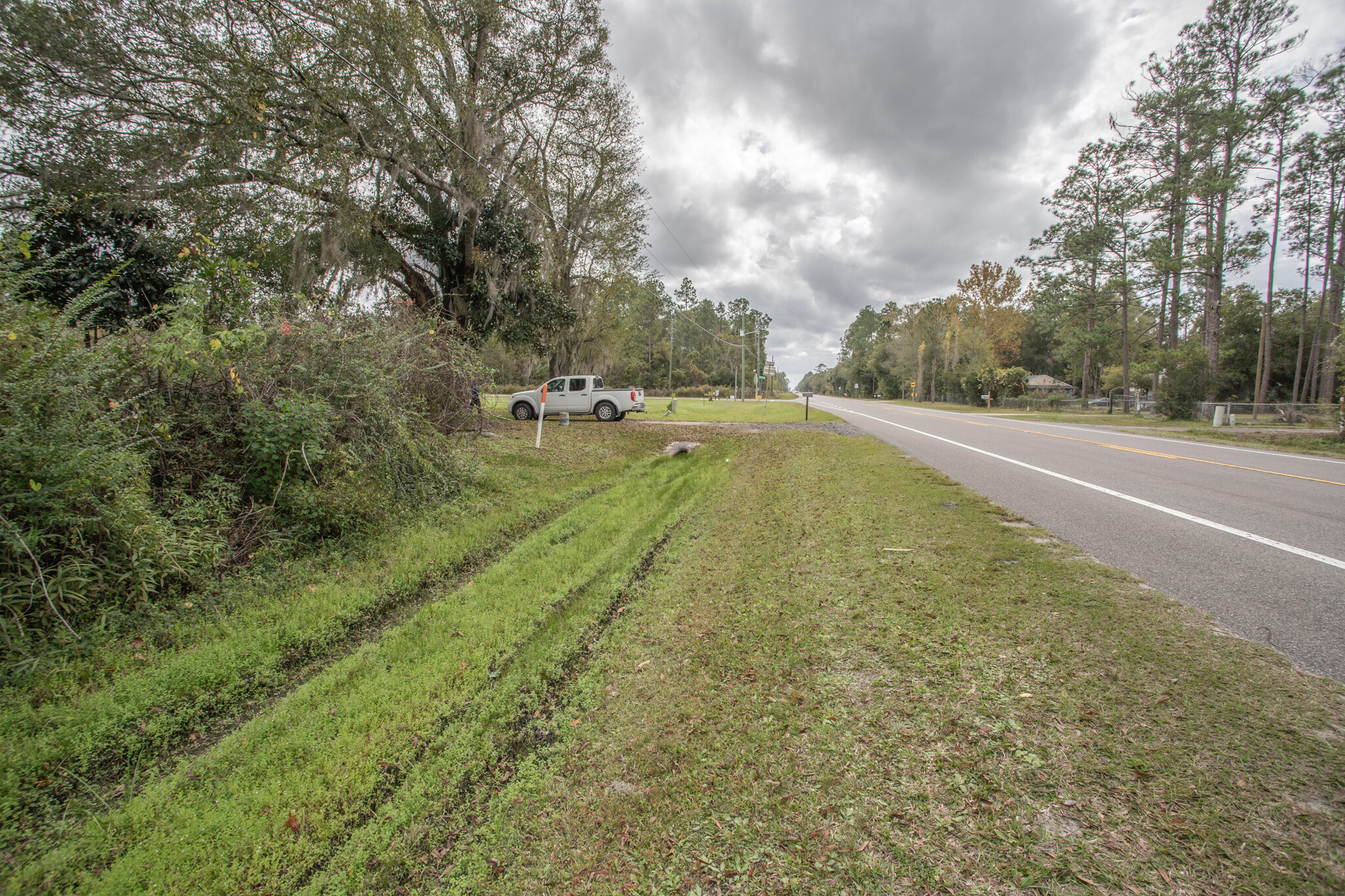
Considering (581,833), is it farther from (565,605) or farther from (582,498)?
(582,498)

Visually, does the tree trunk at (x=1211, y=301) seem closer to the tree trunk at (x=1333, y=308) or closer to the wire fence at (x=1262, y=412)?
the wire fence at (x=1262, y=412)

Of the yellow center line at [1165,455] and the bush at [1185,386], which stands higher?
the bush at [1185,386]

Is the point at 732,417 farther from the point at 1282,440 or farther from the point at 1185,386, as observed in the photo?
the point at 1185,386

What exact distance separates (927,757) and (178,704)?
12.0 ft

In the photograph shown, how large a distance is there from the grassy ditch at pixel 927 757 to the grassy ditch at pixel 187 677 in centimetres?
159

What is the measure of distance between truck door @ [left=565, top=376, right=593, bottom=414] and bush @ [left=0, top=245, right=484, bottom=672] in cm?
1221

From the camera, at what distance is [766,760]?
215cm

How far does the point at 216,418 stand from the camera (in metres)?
4.53

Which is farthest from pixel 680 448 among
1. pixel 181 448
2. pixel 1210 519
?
pixel 181 448

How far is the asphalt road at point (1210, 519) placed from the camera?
128 inches

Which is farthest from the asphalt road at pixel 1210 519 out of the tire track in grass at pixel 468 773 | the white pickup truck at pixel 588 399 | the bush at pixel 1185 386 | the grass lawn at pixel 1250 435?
the bush at pixel 1185 386

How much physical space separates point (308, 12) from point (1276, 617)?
52.4ft

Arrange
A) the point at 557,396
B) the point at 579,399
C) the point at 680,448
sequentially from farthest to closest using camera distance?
the point at 579,399, the point at 557,396, the point at 680,448

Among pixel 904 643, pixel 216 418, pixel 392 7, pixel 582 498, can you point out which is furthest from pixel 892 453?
pixel 392 7
